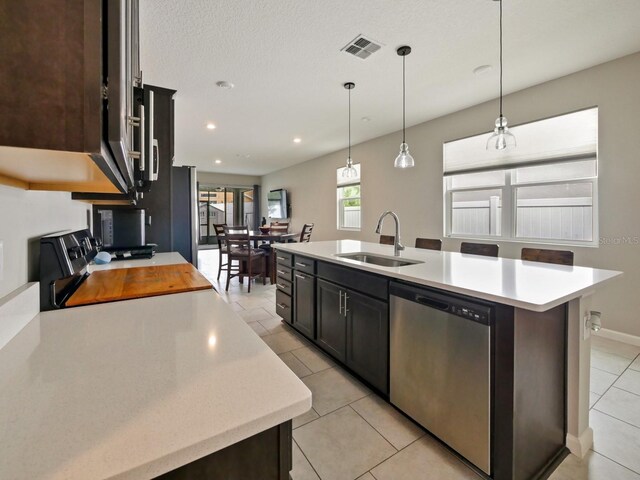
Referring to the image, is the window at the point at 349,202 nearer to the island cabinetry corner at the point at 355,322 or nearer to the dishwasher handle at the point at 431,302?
the island cabinetry corner at the point at 355,322

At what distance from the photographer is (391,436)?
1.66m

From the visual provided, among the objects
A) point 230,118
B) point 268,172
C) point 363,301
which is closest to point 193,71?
point 230,118

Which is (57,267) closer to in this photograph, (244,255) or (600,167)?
(244,255)

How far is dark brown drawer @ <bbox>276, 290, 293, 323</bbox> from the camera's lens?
316cm

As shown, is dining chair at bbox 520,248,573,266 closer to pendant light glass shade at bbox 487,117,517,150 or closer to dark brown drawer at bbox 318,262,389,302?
pendant light glass shade at bbox 487,117,517,150

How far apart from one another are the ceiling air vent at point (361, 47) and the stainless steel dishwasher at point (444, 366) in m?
2.09

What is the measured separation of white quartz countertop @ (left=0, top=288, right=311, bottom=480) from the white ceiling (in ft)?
7.64

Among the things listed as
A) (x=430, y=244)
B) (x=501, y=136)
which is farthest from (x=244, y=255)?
(x=501, y=136)

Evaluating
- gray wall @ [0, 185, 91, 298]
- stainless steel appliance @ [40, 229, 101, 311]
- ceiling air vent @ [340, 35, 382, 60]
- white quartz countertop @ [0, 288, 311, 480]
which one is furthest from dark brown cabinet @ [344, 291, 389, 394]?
ceiling air vent @ [340, 35, 382, 60]

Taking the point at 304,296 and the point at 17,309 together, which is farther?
the point at 304,296

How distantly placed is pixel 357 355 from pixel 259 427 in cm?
177

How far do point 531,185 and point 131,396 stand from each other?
4264 mm

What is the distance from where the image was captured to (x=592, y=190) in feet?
10.1

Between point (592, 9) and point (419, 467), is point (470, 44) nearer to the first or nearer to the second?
point (592, 9)
